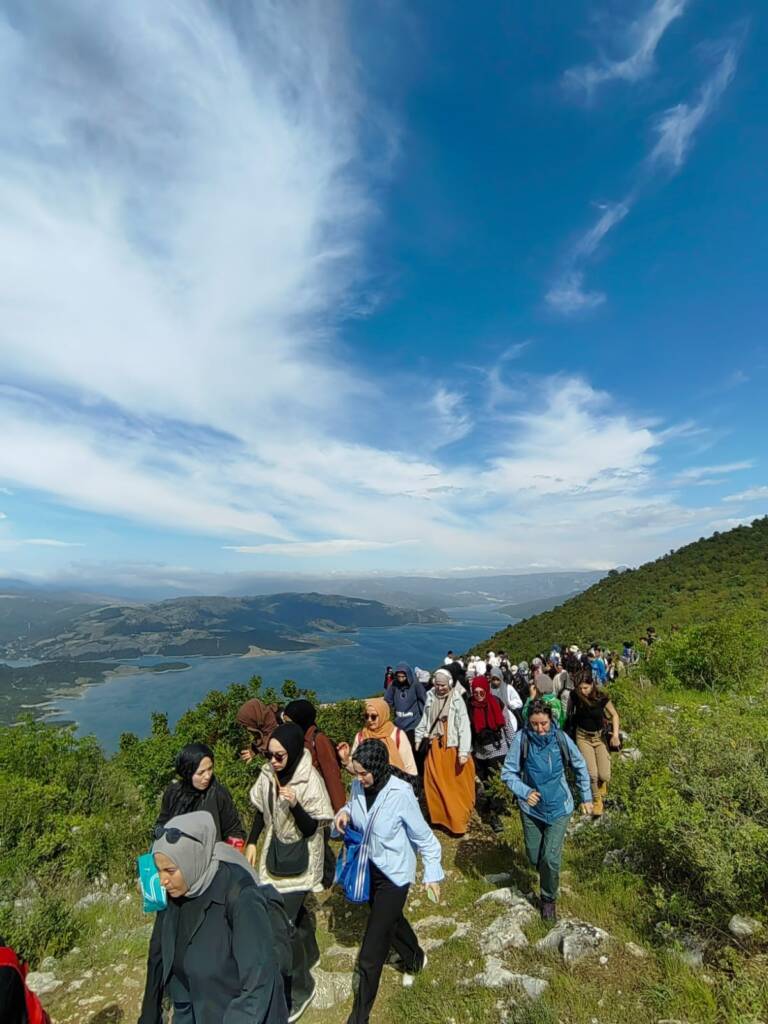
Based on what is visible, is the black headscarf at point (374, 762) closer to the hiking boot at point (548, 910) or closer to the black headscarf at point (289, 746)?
the black headscarf at point (289, 746)

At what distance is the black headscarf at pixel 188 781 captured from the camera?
3350mm

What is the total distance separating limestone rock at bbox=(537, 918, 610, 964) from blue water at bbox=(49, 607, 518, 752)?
2467 inches

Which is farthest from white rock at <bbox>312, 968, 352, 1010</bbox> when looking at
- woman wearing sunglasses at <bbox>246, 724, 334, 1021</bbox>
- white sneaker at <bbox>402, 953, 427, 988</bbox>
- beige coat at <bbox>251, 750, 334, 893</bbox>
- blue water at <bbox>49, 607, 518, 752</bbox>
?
blue water at <bbox>49, 607, 518, 752</bbox>

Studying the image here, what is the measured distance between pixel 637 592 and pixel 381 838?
3587 cm

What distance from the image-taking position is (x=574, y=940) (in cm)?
332

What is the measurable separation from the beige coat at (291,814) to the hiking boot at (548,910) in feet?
6.23

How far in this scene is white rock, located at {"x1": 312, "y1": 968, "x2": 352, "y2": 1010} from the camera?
336 cm

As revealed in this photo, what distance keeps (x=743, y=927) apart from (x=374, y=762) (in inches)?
101

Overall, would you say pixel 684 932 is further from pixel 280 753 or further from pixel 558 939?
pixel 280 753

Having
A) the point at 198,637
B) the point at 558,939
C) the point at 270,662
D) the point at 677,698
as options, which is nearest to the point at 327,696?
the point at 270,662

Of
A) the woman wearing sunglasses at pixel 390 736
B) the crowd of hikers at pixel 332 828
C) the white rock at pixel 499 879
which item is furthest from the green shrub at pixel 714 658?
the woman wearing sunglasses at pixel 390 736

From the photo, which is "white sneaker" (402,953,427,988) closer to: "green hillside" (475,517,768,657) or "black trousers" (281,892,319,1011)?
"black trousers" (281,892,319,1011)

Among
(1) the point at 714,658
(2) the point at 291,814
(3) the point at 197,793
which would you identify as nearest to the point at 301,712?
(2) the point at 291,814

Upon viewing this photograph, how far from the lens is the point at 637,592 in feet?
110
